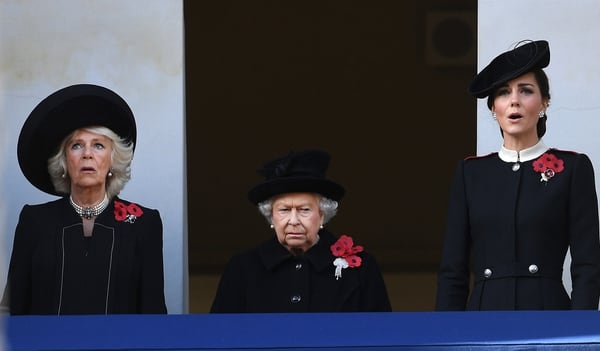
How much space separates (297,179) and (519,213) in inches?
28.3

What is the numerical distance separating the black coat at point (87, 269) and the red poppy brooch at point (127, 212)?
0.01 metres

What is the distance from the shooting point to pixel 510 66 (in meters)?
3.89

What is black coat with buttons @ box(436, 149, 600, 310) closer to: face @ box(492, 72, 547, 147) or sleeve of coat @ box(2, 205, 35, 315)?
face @ box(492, 72, 547, 147)

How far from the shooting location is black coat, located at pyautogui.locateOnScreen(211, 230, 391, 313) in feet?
13.6

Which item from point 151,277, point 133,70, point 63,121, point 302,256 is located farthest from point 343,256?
point 133,70

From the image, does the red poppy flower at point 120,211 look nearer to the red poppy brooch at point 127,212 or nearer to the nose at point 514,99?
the red poppy brooch at point 127,212

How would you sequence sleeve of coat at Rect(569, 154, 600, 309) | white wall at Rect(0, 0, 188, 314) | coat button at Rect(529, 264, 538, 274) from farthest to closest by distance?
white wall at Rect(0, 0, 188, 314) < coat button at Rect(529, 264, 538, 274) < sleeve of coat at Rect(569, 154, 600, 309)

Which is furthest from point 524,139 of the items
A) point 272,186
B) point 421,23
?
point 421,23

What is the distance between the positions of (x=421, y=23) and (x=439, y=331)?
29.7ft

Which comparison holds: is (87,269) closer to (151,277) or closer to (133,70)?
(151,277)

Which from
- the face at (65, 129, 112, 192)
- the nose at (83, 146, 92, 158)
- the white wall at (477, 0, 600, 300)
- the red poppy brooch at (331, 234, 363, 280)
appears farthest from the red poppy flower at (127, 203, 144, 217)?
the white wall at (477, 0, 600, 300)

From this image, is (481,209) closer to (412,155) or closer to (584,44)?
(584,44)

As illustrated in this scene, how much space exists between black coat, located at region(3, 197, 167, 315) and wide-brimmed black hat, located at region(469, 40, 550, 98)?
1.09 metres

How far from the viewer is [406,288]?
33.9 feet
